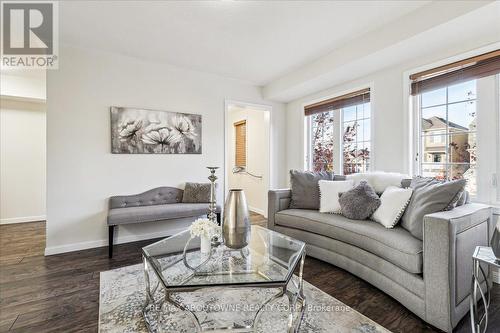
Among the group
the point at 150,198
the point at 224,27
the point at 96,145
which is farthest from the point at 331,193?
the point at 96,145

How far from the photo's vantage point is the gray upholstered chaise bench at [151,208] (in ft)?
9.53

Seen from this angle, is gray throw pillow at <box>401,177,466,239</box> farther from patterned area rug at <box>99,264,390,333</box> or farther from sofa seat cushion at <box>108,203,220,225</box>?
sofa seat cushion at <box>108,203,220,225</box>

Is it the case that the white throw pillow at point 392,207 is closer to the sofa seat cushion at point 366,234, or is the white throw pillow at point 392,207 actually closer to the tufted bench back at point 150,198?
the sofa seat cushion at point 366,234

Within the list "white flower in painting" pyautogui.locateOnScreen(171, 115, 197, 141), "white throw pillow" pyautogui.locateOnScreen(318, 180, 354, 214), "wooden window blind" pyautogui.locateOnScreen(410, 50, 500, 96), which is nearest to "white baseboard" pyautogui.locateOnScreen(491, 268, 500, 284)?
"white throw pillow" pyautogui.locateOnScreen(318, 180, 354, 214)

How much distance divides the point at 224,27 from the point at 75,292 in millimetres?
2933

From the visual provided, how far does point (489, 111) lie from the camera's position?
7.51 ft

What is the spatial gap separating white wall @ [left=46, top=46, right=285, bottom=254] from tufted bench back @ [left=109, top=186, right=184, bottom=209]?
0.28 feet

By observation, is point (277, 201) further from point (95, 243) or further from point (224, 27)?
point (95, 243)

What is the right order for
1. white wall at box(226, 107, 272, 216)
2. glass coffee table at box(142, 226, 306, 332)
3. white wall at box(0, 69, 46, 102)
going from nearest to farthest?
glass coffee table at box(142, 226, 306, 332) < white wall at box(0, 69, 46, 102) < white wall at box(226, 107, 272, 216)

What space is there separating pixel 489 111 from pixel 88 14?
4.05 meters

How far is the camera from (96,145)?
3.19 meters

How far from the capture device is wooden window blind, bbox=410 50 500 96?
2.25m

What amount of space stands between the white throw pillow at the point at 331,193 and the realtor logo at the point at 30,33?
3362 mm

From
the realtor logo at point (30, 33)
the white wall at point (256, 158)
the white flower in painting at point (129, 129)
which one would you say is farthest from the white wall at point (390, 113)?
the realtor logo at point (30, 33)
